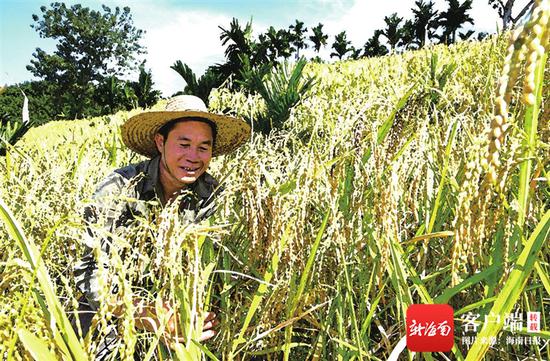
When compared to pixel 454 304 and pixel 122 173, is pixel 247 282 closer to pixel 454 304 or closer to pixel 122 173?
pixel 454 304

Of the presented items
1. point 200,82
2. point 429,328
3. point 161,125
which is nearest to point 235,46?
point 200,82

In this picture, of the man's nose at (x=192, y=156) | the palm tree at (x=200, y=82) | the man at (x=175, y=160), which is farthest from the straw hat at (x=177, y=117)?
the palm tree at (x=200, y=82)

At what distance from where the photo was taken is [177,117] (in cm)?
239

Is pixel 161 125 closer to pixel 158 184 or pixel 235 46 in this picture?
pixel 158 184

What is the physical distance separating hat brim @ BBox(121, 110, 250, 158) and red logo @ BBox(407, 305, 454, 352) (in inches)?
58.9

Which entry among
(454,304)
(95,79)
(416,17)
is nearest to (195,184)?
(454,304)

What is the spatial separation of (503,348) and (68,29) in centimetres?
5864

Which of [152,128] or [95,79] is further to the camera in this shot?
[95,79]

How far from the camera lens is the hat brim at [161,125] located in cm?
238

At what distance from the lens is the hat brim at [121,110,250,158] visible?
7.79 feet

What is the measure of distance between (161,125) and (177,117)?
19 cm

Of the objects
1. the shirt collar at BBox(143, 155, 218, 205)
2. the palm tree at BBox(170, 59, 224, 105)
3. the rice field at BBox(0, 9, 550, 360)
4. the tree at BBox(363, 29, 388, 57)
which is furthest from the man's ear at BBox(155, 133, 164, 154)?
the tree at BBox(363, 29, 388, 57)

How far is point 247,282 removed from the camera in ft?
5.39

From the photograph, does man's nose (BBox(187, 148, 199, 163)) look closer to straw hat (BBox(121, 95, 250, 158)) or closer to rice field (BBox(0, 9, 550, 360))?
straw hat (BBox(121, 95, 250, 158))
